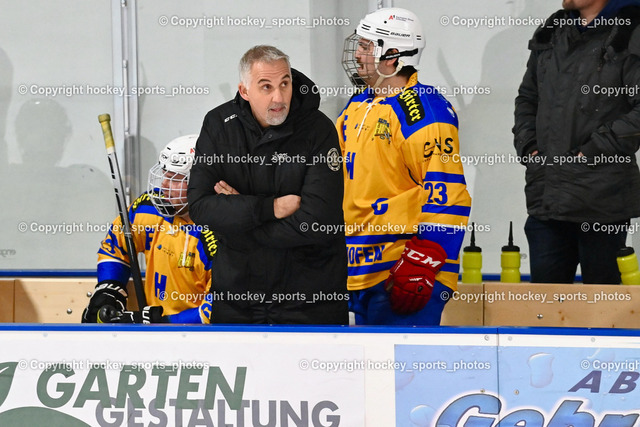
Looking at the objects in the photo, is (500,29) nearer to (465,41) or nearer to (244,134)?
(465,41)

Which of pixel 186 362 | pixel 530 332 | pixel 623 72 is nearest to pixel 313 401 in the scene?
pixel 186 362

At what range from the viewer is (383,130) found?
3098mm

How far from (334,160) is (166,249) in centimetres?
96

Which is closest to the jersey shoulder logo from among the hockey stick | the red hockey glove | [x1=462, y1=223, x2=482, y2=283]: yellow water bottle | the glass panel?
the hockey stick

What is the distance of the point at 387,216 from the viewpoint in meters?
3.09

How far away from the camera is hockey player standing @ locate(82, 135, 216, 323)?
3.29 meters

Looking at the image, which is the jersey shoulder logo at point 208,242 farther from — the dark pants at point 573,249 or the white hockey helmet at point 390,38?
the dark pants at point 573,249

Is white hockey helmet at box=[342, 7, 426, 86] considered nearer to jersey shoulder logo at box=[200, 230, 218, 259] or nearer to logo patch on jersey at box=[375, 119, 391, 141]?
logo patch on jersey at box=[375, 119, 391, 141]

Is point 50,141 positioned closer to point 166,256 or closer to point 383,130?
point 166,256

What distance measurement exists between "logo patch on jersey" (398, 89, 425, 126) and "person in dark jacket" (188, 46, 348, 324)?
1.45 feet

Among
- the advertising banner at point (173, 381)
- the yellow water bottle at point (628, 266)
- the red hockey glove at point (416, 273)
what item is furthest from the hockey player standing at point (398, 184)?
the yellow water bottle at point (628, 266)

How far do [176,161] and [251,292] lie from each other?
2.76 feet

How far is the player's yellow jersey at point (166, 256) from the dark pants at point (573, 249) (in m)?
1.30

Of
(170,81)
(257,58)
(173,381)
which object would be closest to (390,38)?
(257,58)
